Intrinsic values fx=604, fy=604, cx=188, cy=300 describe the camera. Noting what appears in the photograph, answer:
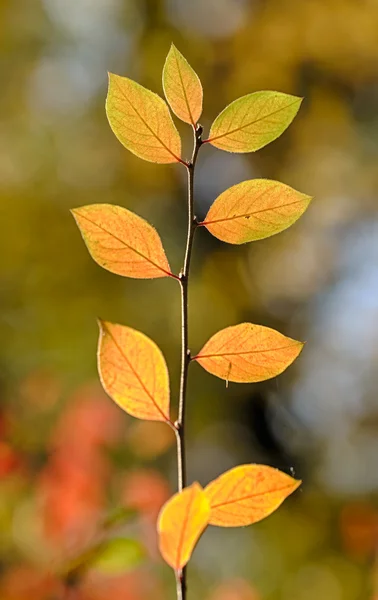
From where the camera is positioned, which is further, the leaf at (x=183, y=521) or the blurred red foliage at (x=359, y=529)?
the blurred red foliage at (x=359, y=529)

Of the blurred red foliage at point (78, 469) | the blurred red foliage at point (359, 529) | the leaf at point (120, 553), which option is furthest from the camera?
the blurred red foliage at point (359, 529)

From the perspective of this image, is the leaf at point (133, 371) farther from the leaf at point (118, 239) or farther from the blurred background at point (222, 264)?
the blurred background at point (222, 264)

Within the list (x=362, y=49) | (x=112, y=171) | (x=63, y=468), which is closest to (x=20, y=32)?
(x=112, y=171)

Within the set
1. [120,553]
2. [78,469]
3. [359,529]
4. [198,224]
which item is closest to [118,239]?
[198,224]

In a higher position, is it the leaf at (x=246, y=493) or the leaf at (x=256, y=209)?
the leaf at (x=256, y=209)

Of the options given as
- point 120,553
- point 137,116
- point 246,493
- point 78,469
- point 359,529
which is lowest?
point 359,529

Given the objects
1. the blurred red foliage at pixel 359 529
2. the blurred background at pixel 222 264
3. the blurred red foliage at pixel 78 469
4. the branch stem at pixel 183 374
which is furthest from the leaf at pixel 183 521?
the blurred red foliage at pixel 359 529

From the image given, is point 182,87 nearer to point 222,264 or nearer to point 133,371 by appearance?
point 133,371

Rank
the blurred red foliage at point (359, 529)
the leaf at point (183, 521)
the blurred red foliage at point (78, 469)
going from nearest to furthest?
the leaf at point (183, 521), the blurred red foliage at point (78, 469), the blurred red foliage at point (359, 529)
